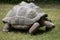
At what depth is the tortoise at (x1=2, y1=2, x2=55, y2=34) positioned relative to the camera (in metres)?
6.20

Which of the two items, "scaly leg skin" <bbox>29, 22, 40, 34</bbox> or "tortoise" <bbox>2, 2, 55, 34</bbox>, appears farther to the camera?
"tortoise" <bbox>2, 2, 55, 34</bbox>

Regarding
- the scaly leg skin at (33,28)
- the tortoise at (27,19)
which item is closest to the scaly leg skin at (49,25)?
the tortoise at (27,19)

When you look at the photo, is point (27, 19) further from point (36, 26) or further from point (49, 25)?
point (49, 25)

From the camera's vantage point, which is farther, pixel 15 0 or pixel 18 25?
pixel 15 0

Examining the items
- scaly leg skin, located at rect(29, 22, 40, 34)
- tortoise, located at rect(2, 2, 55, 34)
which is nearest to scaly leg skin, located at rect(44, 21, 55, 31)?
tortoise, located at rect(2, 2, 55, 34)

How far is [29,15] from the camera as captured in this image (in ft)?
20.5

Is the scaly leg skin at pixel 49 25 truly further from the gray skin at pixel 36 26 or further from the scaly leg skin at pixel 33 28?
the scaly leg skin at pixel 33 28

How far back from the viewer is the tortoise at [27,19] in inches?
244

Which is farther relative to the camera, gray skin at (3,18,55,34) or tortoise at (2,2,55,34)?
tortoise at (2,2,55,34)

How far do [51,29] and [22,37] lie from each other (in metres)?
1.01

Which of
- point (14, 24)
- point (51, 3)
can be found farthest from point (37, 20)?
point (51, 3)

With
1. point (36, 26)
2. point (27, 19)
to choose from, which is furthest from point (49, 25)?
point (27, 19)

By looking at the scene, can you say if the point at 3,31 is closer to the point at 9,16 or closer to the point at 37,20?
the point at 9,16

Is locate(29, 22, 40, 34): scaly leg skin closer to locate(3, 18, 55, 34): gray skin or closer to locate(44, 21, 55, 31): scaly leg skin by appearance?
locate(3, 18, 55, 34): gray skin
